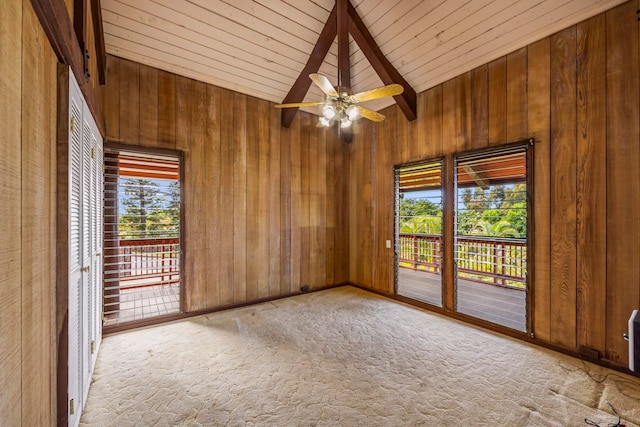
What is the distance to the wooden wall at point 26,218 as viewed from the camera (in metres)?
0.89

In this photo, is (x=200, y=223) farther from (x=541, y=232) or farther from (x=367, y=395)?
(x=541, y=232)

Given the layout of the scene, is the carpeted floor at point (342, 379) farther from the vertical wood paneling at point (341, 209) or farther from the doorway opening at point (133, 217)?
the vertical wood paneling at point (341, 209)

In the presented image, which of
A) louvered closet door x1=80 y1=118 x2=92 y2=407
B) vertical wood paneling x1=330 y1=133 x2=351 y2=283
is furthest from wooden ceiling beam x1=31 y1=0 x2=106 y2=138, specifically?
vertical wood paneling x1=330 y1=133 x2=351 y2=283

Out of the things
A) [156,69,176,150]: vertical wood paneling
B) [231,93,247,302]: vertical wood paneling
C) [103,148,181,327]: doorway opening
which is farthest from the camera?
[231,93,247,302]: vertical wood paneling

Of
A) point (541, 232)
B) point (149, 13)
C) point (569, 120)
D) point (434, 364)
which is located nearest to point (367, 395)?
point (434, 364)

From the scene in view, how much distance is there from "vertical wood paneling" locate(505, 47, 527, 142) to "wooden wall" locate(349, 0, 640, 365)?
0.01m

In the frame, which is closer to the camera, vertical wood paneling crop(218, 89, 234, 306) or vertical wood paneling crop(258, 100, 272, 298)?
vertical wood paneling crop(218, 89, 234, 306)

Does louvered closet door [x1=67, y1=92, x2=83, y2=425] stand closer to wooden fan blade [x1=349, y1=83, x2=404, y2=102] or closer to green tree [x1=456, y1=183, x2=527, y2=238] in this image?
wooden fan blade [x1=349, y1=83, x2=404, y2=102]

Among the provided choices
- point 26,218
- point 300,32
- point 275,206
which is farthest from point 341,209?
point 26,218

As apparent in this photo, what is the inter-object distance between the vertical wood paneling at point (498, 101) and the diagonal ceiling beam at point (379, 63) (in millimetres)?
993

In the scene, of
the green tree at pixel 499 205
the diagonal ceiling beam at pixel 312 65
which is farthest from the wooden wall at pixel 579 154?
the diagonal ceiling beam at pixel 312 65

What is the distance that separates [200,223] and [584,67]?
175 inches

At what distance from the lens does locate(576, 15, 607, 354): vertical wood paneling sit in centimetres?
241

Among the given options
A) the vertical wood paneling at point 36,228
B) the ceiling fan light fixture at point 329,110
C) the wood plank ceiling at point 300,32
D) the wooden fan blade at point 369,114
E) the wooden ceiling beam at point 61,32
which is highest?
the wood plank ceiling at point 300,32
